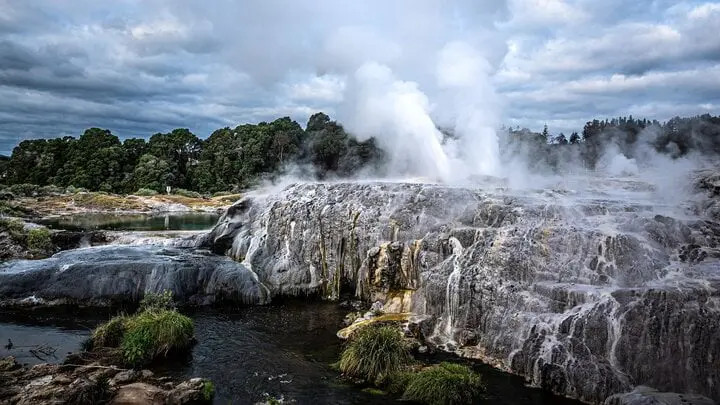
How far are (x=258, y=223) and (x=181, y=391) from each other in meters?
13.7

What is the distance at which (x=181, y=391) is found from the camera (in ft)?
40.9

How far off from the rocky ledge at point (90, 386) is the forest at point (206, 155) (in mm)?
43006

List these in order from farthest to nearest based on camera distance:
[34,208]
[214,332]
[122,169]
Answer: [122,169] < [34,208] < [214,332]

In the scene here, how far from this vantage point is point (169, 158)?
8750cm

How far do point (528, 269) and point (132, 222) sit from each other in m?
42.6

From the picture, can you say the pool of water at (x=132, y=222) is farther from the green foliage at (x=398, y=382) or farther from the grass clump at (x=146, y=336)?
the green foliage at (x=398, y=382)

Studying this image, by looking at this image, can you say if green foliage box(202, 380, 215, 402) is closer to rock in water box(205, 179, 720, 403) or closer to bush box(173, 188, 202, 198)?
rock in water box(205, 179, 720, 403)

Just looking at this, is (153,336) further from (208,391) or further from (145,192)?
(145,192)

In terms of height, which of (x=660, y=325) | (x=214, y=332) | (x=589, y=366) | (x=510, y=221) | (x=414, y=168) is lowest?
(x=214, y=332)

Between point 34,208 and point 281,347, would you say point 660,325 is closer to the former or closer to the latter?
point 281,347

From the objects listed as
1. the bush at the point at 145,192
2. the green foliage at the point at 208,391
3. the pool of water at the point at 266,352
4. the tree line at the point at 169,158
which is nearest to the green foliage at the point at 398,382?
the pool of water at the point at 266,352

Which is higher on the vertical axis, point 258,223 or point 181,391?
point 258,223

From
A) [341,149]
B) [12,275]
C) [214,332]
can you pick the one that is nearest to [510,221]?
[214,332]

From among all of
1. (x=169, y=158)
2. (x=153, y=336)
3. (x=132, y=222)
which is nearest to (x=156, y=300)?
(x=153, y=336)
